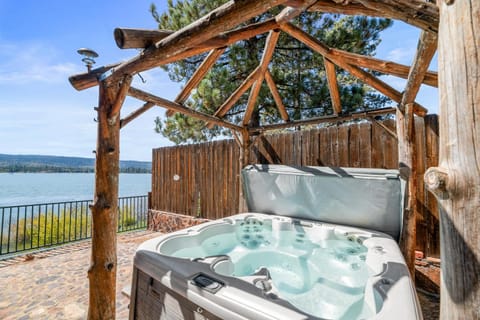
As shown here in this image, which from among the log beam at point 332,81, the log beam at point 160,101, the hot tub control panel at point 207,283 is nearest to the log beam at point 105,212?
the log beam at point 160,101

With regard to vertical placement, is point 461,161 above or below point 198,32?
below

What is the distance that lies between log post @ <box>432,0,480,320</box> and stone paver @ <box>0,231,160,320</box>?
3.01 metres

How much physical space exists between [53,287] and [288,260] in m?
3.36

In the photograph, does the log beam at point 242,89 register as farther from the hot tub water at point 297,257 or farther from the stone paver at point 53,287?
the stone paver at point 53,287

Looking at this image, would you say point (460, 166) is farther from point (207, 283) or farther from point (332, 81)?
point (332, 81)

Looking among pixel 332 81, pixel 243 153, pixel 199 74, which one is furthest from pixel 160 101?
pixel 332 81

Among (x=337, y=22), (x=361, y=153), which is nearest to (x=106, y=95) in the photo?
(x=361, y=153)

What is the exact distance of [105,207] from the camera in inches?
80.7

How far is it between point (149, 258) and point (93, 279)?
1.68 feet

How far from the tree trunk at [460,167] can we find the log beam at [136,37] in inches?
71.9

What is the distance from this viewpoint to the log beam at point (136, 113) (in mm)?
2457

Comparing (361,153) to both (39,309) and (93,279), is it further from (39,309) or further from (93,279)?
(39,309)

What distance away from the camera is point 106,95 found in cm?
211

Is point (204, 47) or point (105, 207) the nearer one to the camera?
point (204, 47)
